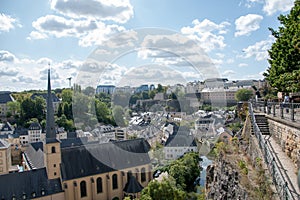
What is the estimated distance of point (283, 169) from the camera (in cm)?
711

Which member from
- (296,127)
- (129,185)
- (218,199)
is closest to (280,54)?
(296,127)

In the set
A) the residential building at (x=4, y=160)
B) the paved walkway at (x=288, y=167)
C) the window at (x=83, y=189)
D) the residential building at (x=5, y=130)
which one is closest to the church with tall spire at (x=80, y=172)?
the window at (x=83, y=189)

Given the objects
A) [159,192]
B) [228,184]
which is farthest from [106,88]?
[228,184]

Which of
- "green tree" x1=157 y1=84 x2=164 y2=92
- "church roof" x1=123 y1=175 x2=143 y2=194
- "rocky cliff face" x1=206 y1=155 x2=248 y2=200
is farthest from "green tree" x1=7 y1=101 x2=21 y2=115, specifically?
"rocky cliff face" x1=206 y1=155 x2=248 y2=200

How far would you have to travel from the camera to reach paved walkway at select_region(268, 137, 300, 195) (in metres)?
6.27

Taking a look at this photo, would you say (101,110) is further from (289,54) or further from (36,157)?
(289,54)

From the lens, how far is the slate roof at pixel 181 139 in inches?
1348

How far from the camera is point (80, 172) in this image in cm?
2458

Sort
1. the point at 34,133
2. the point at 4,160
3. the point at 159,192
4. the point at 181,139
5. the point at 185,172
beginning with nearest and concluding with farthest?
1. the point at 159,192
2. the point at 185,172
3. the point at 4,160
4. the point at 181,139
5. the point at 34,133

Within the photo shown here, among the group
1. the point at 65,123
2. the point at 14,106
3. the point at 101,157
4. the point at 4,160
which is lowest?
the point at 4,160

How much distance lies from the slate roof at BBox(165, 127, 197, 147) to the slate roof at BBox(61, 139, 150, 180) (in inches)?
226

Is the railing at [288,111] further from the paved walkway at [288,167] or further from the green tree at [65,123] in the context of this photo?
the green tree at [65,123]

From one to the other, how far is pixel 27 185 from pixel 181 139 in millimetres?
20307

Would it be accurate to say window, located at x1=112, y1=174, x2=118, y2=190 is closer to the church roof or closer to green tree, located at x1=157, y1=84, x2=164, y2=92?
the church roof
